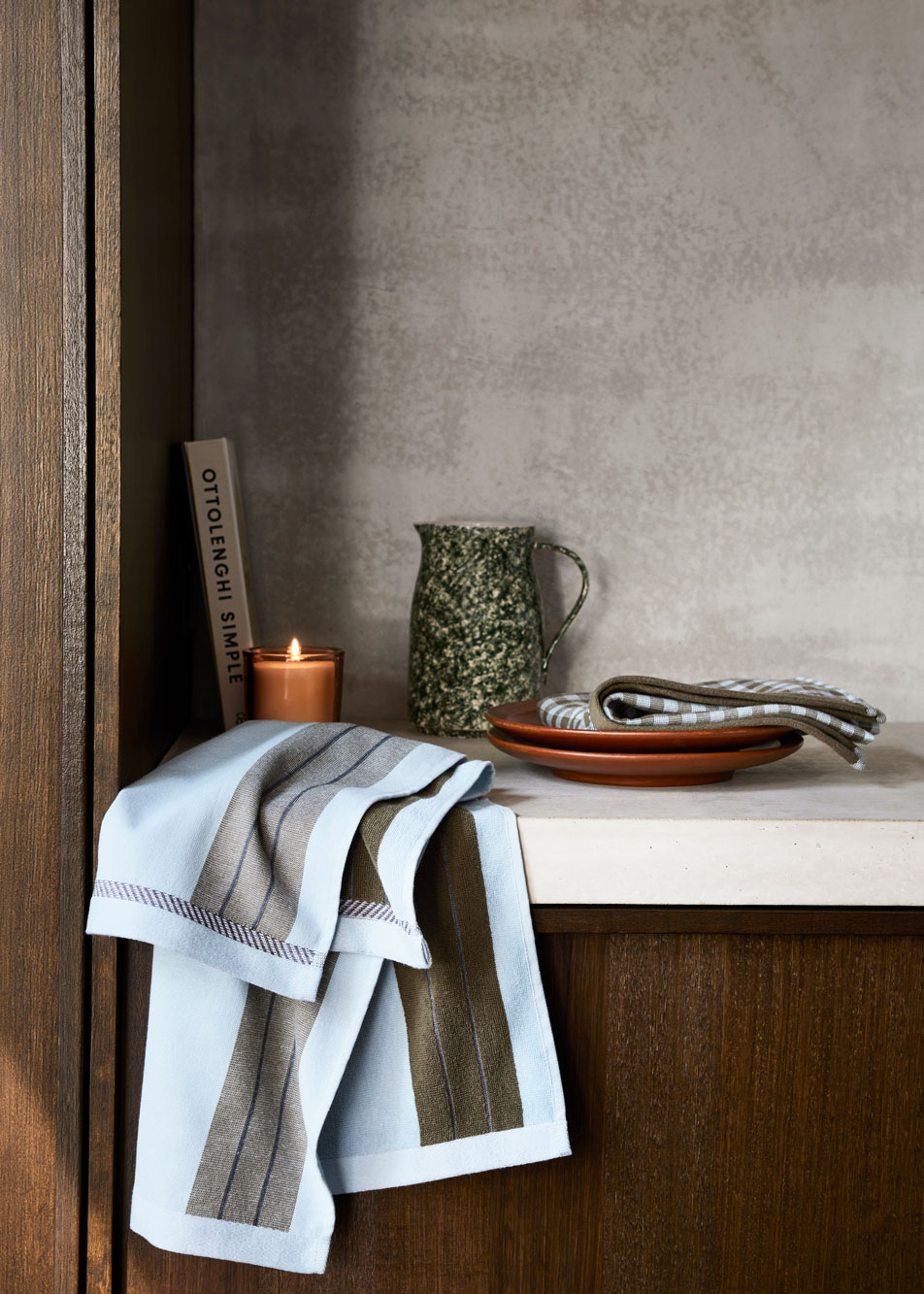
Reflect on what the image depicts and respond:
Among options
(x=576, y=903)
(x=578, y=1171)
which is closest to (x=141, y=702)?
(x=576, y=903)

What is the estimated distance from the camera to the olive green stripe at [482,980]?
77cm

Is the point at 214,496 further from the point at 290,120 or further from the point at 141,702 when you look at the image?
the point at 290,120

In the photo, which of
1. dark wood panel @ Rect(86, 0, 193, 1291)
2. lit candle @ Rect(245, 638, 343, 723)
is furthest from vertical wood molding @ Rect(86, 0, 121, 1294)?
lit candle @ Rect(245, 638, 343, 723)

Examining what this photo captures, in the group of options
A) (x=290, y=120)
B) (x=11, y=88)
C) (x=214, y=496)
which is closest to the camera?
(x=11, y=88)

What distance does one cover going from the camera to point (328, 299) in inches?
48.2

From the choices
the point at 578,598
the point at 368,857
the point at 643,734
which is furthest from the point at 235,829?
the point at 578,598

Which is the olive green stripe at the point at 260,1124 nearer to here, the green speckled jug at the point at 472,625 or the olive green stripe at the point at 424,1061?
the olive green stripe at the point at 424,1061

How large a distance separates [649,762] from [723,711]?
Result: 0.08 meters

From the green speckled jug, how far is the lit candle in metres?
0.15

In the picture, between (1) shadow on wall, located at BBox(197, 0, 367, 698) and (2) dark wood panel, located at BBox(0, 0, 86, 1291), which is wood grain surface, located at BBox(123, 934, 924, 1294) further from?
(1) shadow on wall, located at BBox(197, 0, 367, 698)

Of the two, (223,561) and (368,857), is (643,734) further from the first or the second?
(223,561)

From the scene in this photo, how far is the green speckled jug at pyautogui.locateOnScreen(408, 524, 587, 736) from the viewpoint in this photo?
112 centimetres

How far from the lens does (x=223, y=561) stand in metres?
1.08

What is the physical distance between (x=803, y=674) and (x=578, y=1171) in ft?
2.23
